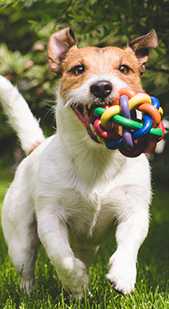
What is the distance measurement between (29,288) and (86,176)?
90 cm

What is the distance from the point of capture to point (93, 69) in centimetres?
476

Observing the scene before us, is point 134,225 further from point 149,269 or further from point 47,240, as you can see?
point 149,269

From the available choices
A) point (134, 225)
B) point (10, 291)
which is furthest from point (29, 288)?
point (134, 225)

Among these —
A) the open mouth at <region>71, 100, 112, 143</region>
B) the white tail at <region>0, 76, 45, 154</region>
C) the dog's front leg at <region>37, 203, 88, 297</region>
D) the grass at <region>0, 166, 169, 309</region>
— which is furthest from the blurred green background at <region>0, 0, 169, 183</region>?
the grass at <region>0, 166, 169, 309</region>

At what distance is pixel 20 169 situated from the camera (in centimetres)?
555

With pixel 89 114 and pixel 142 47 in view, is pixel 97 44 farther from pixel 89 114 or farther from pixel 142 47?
pixel 89 114

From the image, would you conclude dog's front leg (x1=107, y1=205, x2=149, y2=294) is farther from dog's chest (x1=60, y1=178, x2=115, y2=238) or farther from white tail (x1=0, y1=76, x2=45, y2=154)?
white tail (x1=0, y1=76, x2=45, y2=154)

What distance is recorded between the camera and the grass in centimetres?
468

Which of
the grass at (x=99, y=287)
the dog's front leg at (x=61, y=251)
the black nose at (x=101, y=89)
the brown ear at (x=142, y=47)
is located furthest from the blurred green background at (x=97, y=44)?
the black nose at (x=101, y=89)

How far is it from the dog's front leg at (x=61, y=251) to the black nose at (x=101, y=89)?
79 cm

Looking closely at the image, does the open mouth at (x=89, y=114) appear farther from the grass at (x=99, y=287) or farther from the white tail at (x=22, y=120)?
the white tail at (x=22, y=120)

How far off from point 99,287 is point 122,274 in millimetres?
1063

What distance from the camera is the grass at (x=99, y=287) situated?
→ 4683mm

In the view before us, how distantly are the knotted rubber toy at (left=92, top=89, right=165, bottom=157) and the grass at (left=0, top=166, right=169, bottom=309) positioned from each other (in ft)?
3.03
